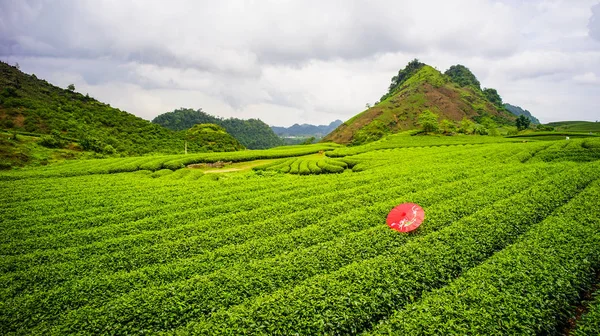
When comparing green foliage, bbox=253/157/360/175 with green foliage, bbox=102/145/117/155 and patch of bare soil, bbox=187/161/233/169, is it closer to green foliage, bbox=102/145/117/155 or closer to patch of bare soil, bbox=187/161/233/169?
patch of bare soil, bbox=187/161/233/169

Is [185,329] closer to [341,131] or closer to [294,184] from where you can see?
[294,184]

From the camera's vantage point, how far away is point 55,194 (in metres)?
23.2

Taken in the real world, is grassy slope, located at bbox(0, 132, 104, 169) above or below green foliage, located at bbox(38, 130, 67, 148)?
below

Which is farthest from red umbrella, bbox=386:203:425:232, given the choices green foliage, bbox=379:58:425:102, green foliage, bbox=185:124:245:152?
green foliage, bbox=379:58:425:102

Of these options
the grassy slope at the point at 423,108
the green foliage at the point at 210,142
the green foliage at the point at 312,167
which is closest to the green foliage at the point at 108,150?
the green foliage at the point at 210,142

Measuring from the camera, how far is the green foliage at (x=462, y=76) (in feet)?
579

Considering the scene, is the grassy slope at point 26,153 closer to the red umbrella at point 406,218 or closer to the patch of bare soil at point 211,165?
the patch of bare soil at point 211,165

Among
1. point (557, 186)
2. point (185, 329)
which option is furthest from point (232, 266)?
point (557, 186)

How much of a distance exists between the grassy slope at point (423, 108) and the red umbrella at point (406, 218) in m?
101

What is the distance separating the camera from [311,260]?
11023 millimetres

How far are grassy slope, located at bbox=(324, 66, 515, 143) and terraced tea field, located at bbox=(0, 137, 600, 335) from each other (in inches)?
3847

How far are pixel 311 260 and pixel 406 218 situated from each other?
540cm

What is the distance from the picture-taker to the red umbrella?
42.1ft

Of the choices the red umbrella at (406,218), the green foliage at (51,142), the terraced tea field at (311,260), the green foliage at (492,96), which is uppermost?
the green foliage at (492,96)
